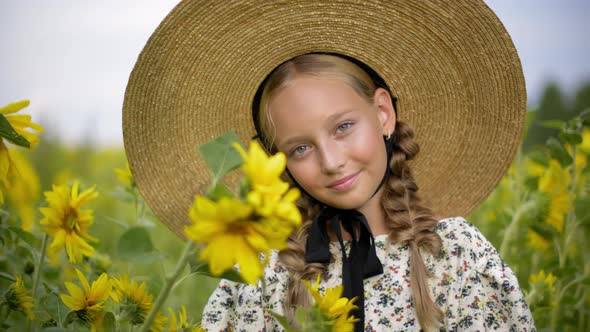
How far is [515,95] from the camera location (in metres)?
1.80

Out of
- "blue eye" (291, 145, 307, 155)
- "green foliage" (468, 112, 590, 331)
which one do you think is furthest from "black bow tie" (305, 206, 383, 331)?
"green foliage" (468, 112, 590, 331)

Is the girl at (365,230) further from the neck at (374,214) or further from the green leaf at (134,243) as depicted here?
the green leaf at (134,243)

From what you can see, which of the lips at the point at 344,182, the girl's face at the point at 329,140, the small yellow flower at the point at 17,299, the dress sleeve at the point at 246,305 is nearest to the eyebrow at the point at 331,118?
the girl's face at the point at 329,140

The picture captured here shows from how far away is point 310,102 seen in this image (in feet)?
5.37

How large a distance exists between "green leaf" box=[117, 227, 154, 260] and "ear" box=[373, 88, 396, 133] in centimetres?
104

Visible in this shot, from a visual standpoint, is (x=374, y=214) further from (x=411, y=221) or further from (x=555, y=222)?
(x=555, y=222)

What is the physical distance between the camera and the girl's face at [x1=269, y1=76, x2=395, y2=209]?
5.31ft

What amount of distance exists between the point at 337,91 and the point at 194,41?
42cm

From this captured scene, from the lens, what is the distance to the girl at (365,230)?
163 cm

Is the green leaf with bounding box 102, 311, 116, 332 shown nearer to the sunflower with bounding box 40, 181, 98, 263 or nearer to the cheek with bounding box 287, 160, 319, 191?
the sunflower with bounding box 40, 181, 98, 263

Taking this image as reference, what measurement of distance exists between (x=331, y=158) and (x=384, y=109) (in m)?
0.34

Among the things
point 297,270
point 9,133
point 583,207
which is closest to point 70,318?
point 9,133

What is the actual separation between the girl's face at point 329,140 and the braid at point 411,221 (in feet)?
0.45

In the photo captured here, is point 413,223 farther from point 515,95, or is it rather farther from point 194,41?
point 194,41
